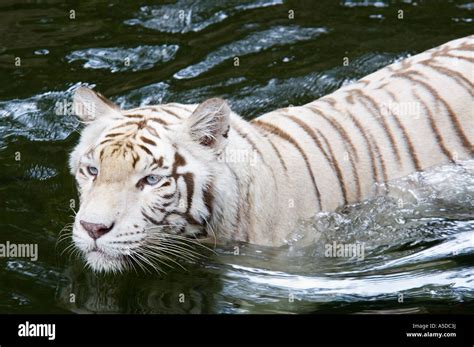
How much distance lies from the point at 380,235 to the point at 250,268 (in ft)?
1.86

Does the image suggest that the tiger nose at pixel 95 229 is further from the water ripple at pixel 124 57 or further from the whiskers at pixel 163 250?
the water ripple at pixel 124 57

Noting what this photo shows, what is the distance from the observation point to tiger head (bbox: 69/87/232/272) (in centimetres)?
308

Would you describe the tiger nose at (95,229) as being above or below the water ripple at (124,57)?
below

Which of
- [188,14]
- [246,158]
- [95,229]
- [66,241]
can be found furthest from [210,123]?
[188,14]

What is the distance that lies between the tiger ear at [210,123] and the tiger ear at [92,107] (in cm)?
33

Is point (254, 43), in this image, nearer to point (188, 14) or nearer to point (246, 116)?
point (188, 14)

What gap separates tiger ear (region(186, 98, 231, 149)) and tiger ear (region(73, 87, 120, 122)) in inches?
13.0

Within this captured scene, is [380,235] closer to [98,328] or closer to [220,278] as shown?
[220,278]

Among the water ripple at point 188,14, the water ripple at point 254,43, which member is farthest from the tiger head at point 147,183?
the water ripple at point 188,14

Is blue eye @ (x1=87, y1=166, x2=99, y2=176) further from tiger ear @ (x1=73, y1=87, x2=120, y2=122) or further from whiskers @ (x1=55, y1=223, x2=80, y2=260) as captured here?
whiskers @ (x1=55, y1=223, x2=80, y2=260)

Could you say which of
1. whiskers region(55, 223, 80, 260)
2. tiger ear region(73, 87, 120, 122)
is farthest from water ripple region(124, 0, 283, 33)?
tiger ear region(73, 87, 120, 122)

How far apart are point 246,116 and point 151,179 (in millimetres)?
1674

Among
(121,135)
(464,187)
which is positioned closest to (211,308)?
(121,135)

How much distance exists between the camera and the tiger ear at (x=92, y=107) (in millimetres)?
3400
